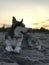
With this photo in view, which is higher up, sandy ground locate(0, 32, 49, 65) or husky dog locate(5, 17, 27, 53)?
husky dog locate(5, 17, 27, 53)

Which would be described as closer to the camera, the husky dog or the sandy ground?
the sandy ground

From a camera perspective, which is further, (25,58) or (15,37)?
(15,37)

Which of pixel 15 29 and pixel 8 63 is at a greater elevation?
pixel 15 29

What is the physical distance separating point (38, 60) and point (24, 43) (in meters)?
3.63

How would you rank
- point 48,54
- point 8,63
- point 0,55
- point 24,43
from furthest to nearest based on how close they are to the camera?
point 24,43 → point 48,54 → point 0,55 → point 8,63

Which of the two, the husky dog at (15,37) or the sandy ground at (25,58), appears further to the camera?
the husky dog at (15,37)

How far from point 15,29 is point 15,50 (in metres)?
0.92

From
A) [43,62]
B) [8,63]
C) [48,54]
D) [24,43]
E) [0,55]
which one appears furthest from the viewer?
[24,43]

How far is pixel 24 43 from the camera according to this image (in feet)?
60.0

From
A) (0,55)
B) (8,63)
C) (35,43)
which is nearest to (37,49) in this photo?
(35,43)

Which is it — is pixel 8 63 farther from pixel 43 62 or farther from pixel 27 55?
pixel 27 55

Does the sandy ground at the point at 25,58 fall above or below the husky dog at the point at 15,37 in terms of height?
below

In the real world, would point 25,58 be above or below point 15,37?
below

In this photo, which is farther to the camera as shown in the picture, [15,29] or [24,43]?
[24,43]
